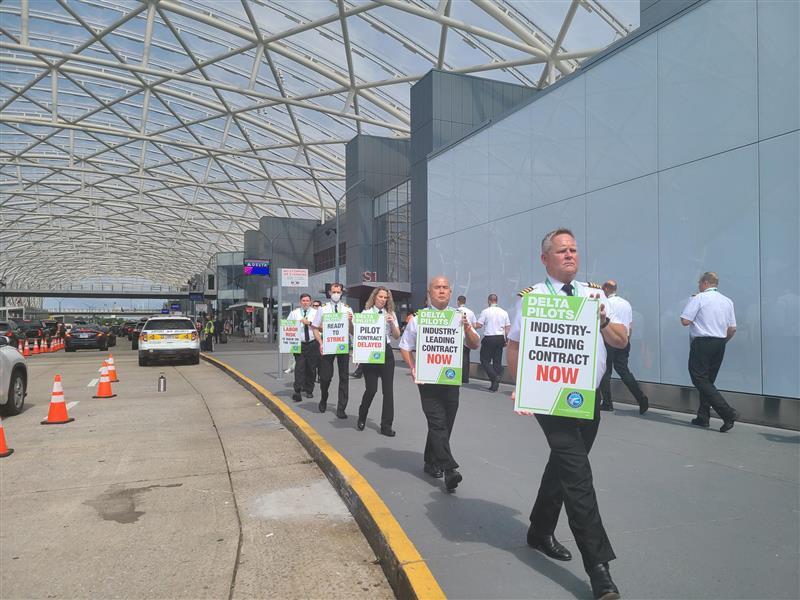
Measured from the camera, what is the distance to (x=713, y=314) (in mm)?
6695

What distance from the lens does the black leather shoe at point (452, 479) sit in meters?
4.42

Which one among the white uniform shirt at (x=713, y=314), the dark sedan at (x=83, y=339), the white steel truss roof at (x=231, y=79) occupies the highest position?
the white steel truss roof at (x=231, y=79)

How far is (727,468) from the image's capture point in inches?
201

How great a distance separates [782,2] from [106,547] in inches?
369

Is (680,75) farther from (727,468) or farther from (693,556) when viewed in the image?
(693,556)

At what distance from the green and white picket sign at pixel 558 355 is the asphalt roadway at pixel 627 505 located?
0.94 m

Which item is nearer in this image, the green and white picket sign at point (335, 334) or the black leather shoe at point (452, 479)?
the black leather shoe at point (452, 479)

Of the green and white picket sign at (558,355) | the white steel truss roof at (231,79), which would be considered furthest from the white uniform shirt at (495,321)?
the white steel truss roof at (231,79)

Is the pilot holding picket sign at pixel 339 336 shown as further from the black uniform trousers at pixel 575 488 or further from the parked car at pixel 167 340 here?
the parked car at pixel 167 340

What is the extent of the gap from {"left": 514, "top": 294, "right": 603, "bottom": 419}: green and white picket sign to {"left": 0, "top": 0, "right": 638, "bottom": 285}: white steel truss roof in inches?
844

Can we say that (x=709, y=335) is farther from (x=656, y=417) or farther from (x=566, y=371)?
(x=566, y=371)

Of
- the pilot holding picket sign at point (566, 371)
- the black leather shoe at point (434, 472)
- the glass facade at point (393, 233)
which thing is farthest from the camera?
the glass facade at point (393, 233)

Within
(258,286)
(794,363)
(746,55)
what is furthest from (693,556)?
(258,286)

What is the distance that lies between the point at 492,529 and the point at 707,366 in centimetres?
440
